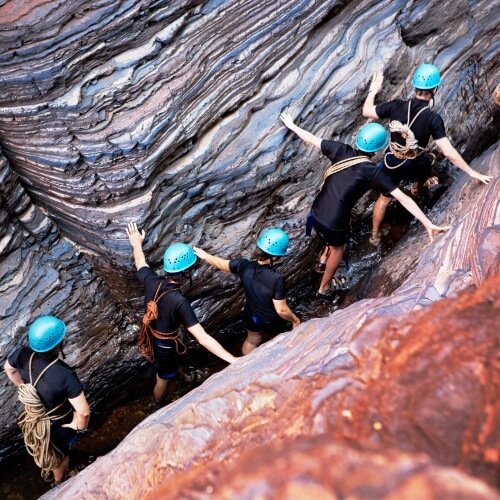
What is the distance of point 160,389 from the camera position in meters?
5.96

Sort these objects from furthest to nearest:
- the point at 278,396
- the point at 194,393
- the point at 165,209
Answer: the point at 165,209, the point at 194,393, the point at 278,396

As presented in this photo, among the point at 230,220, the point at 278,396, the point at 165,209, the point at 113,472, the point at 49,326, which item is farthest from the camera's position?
the point at 230,220

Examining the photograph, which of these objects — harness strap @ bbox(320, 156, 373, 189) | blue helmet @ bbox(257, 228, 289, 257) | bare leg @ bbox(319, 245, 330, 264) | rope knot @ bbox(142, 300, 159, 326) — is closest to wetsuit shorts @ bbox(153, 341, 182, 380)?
rope knot @ bbox(142, 300, 159, 326)

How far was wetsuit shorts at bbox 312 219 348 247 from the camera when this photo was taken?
585cm

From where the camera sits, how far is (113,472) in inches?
138

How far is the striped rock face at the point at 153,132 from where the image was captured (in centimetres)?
476

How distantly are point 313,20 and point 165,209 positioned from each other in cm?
261

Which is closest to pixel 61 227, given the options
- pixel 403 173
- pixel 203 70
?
pixel 203 70

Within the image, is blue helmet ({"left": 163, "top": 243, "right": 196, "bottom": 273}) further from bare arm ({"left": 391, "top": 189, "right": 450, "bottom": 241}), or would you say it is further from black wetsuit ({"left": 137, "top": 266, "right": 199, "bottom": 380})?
bare arm ({"left": 391, "top": 189, "right": 450, "bottom": 241})

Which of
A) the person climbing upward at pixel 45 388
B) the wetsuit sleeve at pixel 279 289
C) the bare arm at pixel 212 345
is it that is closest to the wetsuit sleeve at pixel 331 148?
the wetsuit sleeve at pixel 279 289

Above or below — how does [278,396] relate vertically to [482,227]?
above

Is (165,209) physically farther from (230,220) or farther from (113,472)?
(113,472)

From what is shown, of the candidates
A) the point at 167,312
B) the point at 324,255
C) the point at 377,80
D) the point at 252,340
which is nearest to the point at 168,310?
the point at 167,312

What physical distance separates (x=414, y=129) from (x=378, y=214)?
4.12 ft
